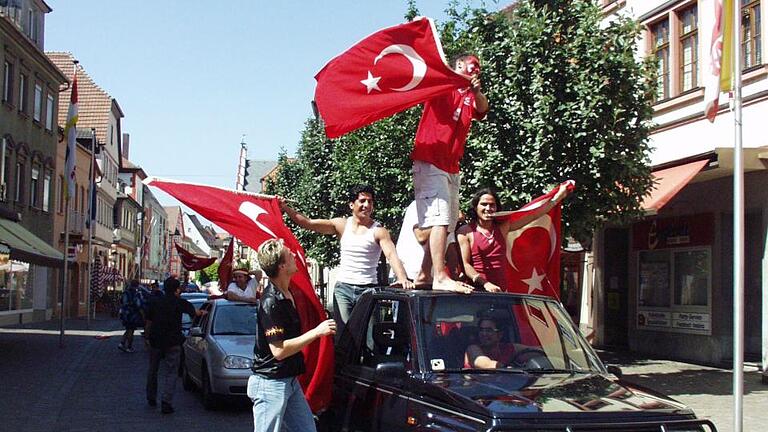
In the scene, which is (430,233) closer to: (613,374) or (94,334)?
(613,374)

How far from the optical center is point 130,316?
76.1ft

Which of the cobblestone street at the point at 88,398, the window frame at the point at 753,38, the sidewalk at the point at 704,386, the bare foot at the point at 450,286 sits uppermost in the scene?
the window frame at the point at 753,38

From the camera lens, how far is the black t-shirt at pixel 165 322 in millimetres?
12914

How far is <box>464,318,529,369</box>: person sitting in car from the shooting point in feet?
18.5

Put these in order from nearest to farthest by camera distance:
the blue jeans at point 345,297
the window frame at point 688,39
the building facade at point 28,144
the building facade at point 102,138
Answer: the blue jeans at point 345,297 < the window frame at point 688,39 < the building facade at point 28,144 < the building facade at point 102,138

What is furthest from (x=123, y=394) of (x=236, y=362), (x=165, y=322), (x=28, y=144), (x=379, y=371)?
(x=28, y=144)

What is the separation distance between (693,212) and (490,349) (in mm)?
14928

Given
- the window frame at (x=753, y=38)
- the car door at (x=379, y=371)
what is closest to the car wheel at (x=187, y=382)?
the car door at (x=379, y=371)

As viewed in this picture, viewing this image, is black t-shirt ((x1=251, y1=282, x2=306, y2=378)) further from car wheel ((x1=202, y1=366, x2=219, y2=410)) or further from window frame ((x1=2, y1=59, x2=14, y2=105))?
window frame ((x1=2, y1=59, x2=14, y2=105))

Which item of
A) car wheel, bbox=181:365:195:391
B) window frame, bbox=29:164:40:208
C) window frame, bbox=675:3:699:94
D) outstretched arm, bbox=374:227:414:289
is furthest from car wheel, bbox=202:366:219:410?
window frame, bbox=29:164:40:208

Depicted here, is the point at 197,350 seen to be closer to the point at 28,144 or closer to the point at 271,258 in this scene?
the point at 271,258

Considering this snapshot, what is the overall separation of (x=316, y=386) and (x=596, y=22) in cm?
1016

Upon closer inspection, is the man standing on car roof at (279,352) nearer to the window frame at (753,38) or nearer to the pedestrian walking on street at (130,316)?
the window frame at (753,38)

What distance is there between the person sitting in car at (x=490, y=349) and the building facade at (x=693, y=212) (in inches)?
432
